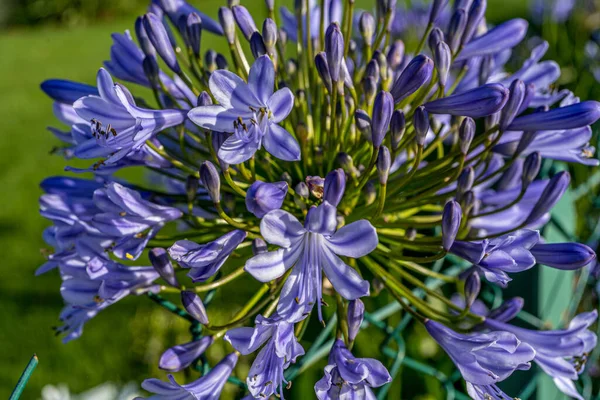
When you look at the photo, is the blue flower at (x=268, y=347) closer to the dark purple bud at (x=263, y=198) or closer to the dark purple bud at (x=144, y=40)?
the dark purple bud at (x=263, y=198)

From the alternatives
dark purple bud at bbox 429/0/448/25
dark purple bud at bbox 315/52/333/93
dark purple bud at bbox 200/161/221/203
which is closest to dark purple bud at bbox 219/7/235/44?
dark purple bud at bbox 315/52/333/93

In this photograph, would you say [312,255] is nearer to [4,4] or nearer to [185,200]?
[185,200]

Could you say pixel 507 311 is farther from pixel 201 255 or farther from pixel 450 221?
pixel 201 255

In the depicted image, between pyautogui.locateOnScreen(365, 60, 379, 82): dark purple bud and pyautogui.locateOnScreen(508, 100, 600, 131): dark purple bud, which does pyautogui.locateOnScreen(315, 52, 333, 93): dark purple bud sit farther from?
pyautogui.locateOnScreen(508, 100, 600, 131): dark purple bud

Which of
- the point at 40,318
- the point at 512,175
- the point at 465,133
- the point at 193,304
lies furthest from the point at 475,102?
the point at 40,318

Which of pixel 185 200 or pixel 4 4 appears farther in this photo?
pixel 4 4

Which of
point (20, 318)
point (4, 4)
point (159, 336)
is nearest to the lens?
point (159, 336)

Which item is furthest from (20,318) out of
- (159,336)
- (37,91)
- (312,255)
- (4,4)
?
(4,4)
